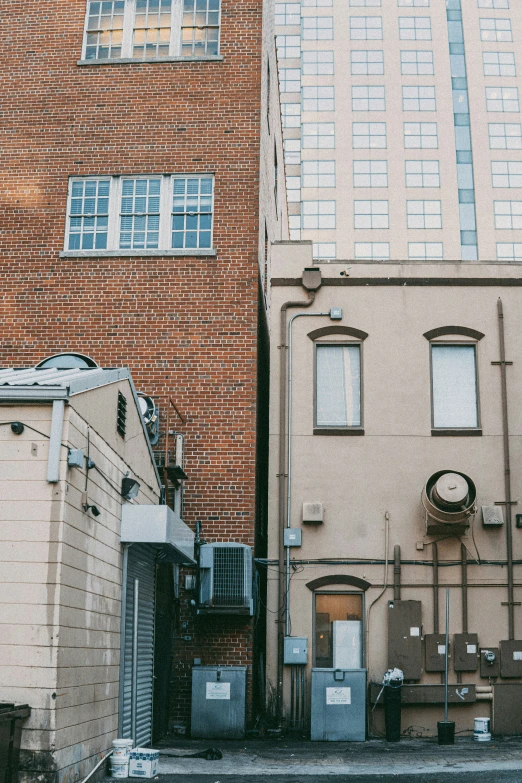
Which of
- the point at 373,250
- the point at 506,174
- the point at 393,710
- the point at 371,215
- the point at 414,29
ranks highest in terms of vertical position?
the point at 414,29

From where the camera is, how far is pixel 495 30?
209 feet

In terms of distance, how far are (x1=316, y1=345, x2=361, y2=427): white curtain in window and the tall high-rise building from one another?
4485 centimetres

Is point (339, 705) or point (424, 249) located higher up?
point (424, 249)

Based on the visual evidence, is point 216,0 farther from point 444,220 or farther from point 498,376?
point 444,220

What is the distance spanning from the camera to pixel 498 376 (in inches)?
625

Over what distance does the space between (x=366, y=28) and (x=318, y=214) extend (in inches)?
543

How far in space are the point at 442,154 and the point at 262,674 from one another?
52.1 m

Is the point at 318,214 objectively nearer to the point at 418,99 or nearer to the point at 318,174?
the point at 318,174

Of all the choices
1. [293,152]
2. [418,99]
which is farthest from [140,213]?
[418,99]

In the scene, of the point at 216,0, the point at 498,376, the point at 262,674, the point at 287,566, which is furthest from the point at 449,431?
the point at 216,0

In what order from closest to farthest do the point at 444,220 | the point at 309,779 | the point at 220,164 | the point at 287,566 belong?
the point at 309,779
the point at 287,566
the point at 220,164
the point at 444,220

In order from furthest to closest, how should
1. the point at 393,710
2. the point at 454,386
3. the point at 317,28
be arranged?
the point at 317,28
the point at 454,386
the point at 393,710

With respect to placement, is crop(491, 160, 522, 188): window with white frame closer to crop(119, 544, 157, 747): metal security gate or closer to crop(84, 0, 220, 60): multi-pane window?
crop(84, 0, 220, 60): multi-pane window

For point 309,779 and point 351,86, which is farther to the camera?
point 351,86
